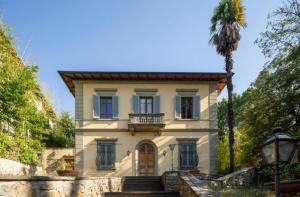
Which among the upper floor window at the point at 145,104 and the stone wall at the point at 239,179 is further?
the upper floor window at the point at 145,104

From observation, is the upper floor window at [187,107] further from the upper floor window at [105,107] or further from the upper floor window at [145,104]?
the upper floor window at [105,107]

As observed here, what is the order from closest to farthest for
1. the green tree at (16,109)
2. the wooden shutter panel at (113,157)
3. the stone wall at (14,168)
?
the stone wall at (14,168), the green tree at (16,109), the wooden shutter panel at (113,157)

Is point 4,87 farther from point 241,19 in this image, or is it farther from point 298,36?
point 241,19

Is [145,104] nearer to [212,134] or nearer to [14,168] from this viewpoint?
[212,134]

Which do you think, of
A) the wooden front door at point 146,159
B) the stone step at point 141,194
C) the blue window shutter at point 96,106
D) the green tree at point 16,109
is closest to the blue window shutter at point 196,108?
the wooden front door at point 146,159

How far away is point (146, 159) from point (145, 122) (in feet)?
7.96

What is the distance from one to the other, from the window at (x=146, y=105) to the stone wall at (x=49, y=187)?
33.8ft

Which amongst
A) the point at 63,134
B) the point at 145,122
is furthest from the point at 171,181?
the point at 63,134

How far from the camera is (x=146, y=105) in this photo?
882 inches

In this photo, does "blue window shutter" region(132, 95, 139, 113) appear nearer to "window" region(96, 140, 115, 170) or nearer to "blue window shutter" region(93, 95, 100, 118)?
"blue window shutter" region(93, 95, 100, 118)

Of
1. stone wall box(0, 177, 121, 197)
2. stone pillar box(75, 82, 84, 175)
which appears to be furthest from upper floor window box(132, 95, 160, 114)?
stone wall box(0, 177, 121, 197)

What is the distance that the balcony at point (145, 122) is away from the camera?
843 inches

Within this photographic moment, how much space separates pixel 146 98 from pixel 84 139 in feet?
15.0

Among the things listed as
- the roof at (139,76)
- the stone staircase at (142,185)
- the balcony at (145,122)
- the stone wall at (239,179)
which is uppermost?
the roof at (139,76)
